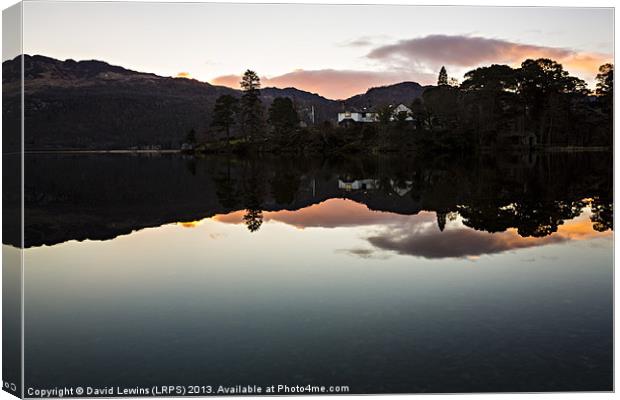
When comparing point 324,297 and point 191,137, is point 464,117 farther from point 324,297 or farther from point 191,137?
point 324,297

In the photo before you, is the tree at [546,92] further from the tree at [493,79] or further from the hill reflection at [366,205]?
the hill reflection at [366,205]

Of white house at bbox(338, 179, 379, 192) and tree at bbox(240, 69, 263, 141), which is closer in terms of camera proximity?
white house at bbox(338, 179, 379, 192)

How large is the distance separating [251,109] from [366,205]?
45.1 metres

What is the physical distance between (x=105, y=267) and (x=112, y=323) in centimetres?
367

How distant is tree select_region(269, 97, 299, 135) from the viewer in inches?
2662

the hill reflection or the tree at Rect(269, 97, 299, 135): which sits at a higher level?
the tree at Rect(269, 97, 299, 135)

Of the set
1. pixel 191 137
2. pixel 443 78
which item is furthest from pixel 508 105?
pixel 191 137

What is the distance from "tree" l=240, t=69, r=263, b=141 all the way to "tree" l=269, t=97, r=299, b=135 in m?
1.56

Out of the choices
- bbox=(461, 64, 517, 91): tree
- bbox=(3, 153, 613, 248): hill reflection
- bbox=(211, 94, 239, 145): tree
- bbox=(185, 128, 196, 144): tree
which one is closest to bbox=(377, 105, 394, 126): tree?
bbox=(461, 64, 517, 91): tree

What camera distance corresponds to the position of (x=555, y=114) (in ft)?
159

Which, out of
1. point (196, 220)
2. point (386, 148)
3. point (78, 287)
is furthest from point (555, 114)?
point (78, 287)

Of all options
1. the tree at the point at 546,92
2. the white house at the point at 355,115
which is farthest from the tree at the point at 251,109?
the tree at the point at 546,92

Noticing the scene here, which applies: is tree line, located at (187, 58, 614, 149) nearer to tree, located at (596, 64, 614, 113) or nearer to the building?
the building

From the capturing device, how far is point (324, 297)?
846cm
